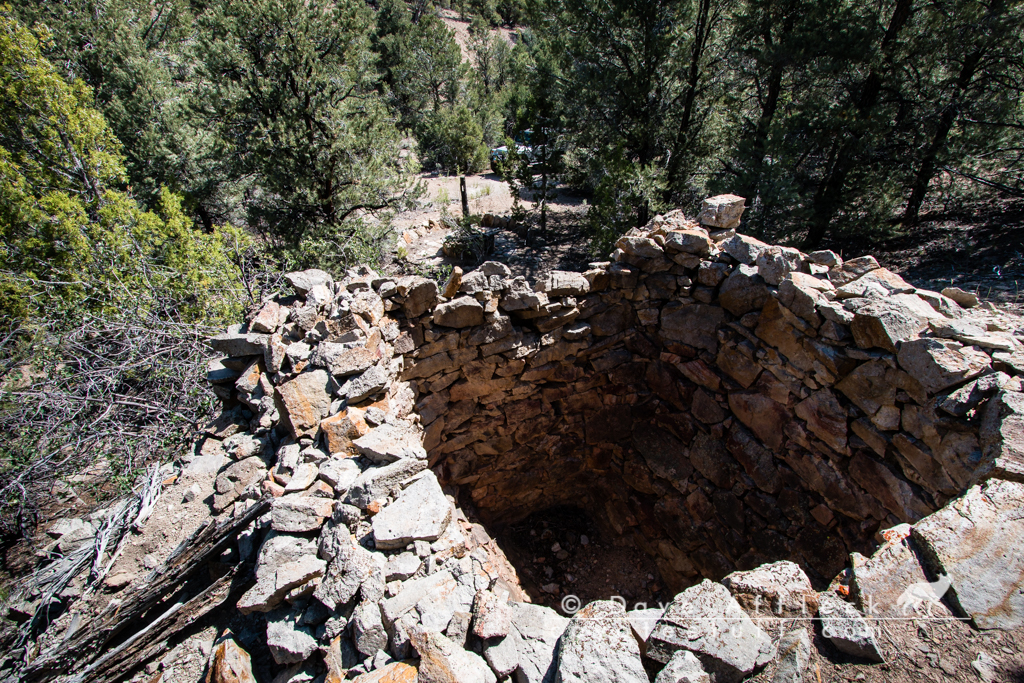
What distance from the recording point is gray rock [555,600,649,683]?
2.12 m

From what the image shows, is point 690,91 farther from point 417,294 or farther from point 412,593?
point 412,593

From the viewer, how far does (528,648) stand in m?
2.50

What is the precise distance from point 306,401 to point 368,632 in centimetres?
182

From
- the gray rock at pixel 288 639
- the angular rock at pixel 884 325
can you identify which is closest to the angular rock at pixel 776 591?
the gray rock at pixel 288 639

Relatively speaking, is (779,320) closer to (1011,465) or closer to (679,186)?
(1011,465)

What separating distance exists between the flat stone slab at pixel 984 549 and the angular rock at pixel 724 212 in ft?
11.4

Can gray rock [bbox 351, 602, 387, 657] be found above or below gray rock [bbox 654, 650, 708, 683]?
below

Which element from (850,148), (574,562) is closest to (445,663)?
(574,562)

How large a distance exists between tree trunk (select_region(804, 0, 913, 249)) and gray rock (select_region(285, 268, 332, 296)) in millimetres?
9676

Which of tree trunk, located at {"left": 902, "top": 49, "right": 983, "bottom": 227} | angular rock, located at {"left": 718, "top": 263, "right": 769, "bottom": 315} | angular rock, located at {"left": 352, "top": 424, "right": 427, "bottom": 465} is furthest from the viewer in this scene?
tree trunk, located at {"left": 902, "top": 49, "right": 983, "bottom": 227}

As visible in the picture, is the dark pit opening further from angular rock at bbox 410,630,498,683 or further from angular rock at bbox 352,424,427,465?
angular rock at bbox 410,630,498,683

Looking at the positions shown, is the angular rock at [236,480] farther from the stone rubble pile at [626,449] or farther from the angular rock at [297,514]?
the angular rock at [297,514]

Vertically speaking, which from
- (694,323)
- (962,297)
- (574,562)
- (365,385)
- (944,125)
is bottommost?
A: (574,562)

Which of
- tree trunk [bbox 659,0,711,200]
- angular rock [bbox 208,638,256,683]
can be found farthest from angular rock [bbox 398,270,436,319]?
tree trunk [bbox 659,0,711,200]
